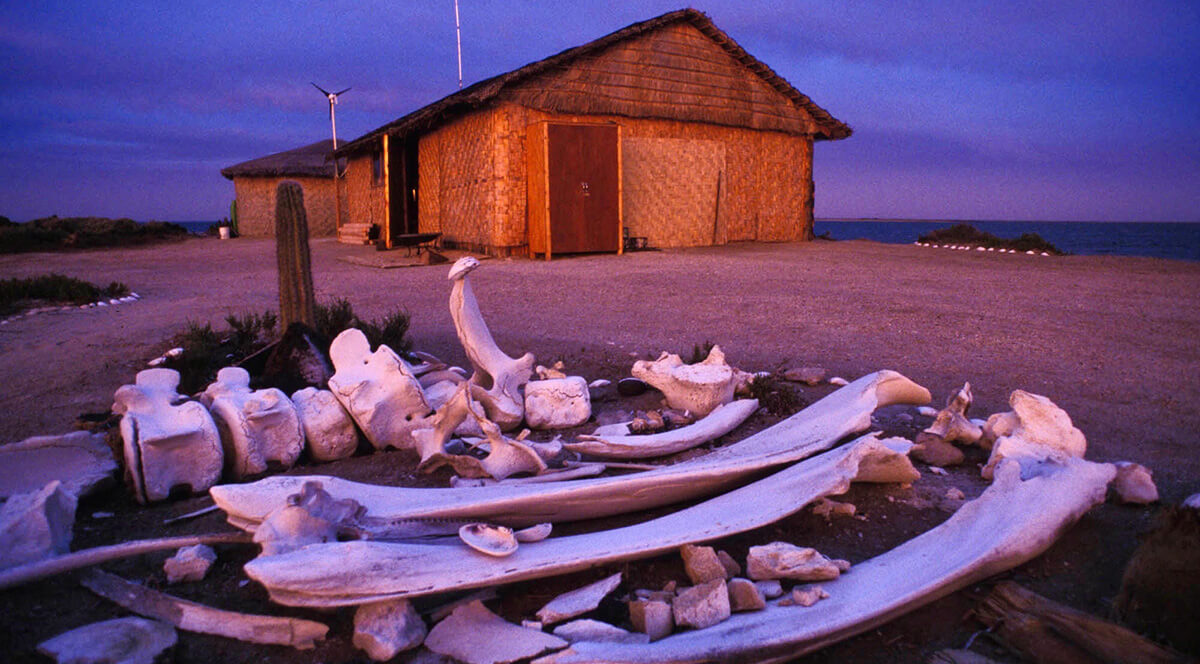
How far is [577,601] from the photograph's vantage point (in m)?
1.95

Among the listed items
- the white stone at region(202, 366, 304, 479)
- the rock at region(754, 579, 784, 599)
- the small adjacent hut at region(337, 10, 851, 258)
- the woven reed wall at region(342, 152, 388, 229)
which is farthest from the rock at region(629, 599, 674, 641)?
the woven reed wall at region(342, 152, 388, 229)

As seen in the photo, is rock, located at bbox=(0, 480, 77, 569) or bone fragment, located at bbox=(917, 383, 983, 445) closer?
rock, located at bbox=(0, 480, 77, 569)

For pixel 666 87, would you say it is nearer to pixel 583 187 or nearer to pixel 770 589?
pixel 583 187

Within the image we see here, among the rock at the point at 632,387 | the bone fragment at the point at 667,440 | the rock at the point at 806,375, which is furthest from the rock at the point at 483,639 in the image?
the rock at the point at 806,375

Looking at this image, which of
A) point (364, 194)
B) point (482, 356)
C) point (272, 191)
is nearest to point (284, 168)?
point (272, 191)

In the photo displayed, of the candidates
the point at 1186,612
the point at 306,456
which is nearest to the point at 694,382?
the point at 306,456

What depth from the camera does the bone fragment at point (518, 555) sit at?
178 centimetres

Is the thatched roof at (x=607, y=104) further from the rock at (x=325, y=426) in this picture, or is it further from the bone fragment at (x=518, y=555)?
the bone fragment at (x=518, y=555)

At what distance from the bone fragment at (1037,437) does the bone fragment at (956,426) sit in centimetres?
19

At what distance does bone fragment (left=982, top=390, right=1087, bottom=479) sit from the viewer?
2.73 m

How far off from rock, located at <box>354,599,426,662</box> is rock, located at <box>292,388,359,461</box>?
1508 millimetres

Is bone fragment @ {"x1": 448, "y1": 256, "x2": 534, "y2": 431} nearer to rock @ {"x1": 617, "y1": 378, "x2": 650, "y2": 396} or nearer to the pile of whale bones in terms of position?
the pile of whale bones

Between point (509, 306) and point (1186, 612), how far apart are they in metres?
5.85

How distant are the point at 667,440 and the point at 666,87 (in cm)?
1164
